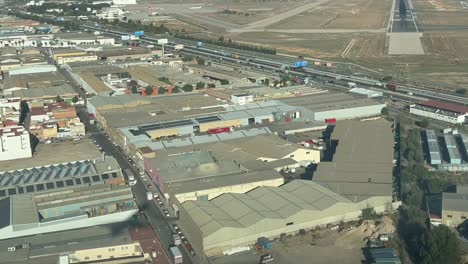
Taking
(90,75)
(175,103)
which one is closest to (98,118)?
(175,103)

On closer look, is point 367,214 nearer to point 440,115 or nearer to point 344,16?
point 440,115

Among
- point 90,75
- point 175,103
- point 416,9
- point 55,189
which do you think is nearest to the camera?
point 55,189

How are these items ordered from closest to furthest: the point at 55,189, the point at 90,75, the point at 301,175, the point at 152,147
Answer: the point at 55,189 → the point at 301,175 → the point at 152,147 → the point at 90,75

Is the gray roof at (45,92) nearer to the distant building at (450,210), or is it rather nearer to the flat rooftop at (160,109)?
the flat rooftop at (160,109)

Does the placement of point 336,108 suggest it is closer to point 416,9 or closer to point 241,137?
point 241,137

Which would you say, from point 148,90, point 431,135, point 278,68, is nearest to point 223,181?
point 431,135
